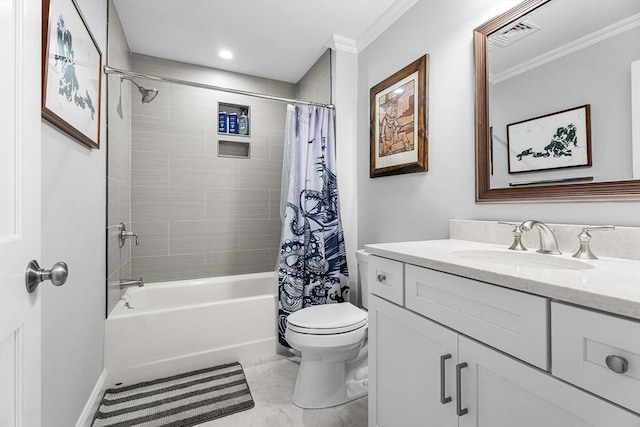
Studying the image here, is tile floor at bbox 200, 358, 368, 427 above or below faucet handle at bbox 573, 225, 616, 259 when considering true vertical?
below

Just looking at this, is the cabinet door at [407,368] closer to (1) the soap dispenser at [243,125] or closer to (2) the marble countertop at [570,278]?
(2) the marble countertop at [570,278]

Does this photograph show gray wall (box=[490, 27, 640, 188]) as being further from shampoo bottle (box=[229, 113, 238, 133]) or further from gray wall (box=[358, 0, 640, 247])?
shampoo bottle (box=[229, 113, 238, 133])

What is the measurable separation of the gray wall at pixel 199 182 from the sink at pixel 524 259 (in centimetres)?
208

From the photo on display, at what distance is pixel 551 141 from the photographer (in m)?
1.20

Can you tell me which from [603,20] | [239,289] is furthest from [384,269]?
[239,289]

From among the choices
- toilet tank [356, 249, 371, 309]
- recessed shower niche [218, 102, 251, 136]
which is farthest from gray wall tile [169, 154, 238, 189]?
toilet tank [356, 249, 371, 309]

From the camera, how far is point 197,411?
5.19ft

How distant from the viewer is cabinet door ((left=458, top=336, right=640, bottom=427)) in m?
0.60

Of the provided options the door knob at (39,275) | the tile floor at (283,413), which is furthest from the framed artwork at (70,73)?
the tile floor at (283,413)

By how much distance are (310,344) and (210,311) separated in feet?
2.70

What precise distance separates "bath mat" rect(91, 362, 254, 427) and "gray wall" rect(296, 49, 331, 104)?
83.6 inches

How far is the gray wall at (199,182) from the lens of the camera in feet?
8.27

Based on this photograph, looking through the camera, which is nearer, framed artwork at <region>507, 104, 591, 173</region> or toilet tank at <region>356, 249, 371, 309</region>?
framed artwork at <region>507, 104, 591, 173</region>

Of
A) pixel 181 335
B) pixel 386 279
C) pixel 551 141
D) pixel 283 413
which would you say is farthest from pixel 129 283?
pixel 551 141
